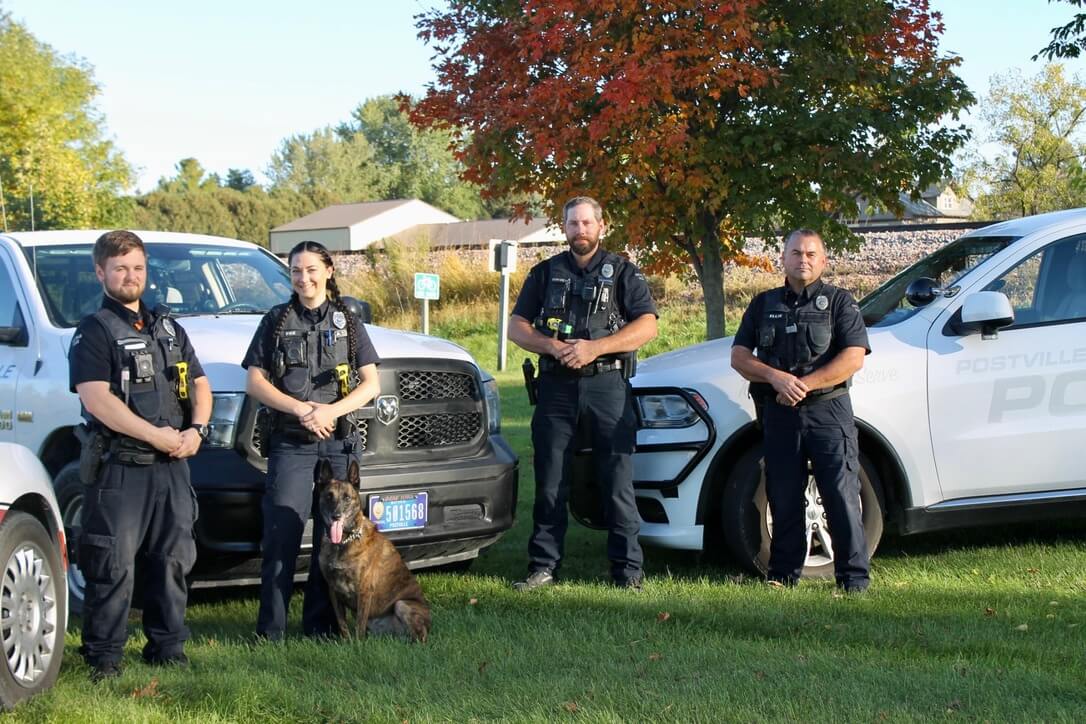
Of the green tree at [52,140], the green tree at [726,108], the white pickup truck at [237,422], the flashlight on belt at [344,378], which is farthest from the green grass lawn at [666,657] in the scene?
the green tree at [52,140]

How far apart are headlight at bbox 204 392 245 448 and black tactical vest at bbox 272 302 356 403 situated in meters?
0.31

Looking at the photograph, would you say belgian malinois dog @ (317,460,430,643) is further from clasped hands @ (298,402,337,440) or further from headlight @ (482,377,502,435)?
headlight @ (482,377,502,435)

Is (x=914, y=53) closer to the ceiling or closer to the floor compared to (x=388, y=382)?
closer to the ceiling

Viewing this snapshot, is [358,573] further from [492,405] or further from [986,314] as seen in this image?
[986,314]

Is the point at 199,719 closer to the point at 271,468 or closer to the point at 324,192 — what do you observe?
the point at 271,468

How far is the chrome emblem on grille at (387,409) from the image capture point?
5.44m

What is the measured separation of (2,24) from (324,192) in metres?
52.2

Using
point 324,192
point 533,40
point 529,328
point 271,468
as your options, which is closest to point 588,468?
point 529,328

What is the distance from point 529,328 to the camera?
5.95 meters

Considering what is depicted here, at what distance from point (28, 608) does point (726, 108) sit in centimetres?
781

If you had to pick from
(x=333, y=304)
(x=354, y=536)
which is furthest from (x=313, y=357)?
(x=354, y=536)

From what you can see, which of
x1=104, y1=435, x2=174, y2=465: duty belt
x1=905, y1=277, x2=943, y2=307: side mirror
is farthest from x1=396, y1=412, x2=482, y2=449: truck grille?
x1=905, y1=277, x2=943, y2=307: side mirror

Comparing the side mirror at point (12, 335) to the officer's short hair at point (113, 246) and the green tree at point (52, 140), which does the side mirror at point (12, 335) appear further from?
the green tree at point (52, 140)

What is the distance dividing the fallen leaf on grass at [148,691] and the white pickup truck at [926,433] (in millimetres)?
2693
